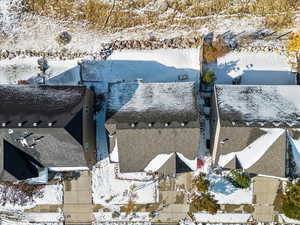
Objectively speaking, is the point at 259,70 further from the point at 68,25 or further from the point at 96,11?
the point at 68,25

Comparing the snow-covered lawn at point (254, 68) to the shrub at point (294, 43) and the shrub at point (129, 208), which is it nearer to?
the shrub at point (294, 43)

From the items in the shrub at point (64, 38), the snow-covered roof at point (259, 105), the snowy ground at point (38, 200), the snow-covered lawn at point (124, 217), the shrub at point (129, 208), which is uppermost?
the shrub at point (64, 38)

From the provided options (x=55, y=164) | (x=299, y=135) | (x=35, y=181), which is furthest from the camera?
(x=35, y=181)

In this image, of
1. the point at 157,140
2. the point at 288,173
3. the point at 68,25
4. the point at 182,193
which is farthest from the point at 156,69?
the point at 288,173

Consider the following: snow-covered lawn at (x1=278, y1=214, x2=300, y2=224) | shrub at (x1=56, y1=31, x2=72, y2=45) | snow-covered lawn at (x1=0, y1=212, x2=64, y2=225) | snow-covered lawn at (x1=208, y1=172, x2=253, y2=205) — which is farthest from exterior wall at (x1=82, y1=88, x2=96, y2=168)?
snow-covered lawn at (x1=278, y1=214, x2=300, y2=224)

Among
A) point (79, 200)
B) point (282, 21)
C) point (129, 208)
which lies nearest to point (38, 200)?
point (79, 200)

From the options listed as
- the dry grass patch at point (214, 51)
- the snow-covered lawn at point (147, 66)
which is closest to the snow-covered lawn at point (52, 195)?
the snow-covered lawn at point (147, 66)

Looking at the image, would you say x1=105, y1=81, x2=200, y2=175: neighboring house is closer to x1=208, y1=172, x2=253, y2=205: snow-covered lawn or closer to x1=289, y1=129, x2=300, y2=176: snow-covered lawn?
x1=208, y1=172, x2=253, y2=205: snow-covered lawn
